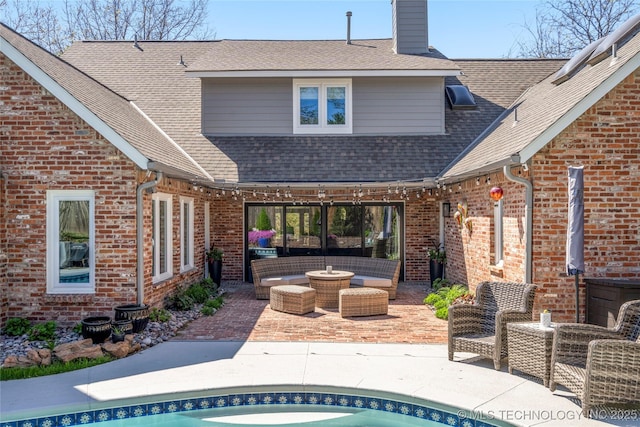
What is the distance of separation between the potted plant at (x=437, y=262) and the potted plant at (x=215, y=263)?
5.64 metres

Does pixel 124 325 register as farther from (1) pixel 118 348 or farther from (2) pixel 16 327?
(2) pixel 16 327

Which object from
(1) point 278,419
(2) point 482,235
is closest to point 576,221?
(2) point 482,235

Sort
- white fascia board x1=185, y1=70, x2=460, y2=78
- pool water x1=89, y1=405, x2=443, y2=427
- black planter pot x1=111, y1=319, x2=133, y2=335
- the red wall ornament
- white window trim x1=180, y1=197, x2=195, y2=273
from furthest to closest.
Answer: white fascia board x1=185, y1=70, x2=460, y2=78, white window trim x1=180, y1=197, x2=195, y2=273, the red wall ornament, black planter pot x1=111, y1=319, x2=133, y2=335, pool water x1=89, y1=405, x2=443, y2=427

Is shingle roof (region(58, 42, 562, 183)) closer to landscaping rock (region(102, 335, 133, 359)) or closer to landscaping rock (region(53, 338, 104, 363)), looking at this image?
landscaping rock (region(102, 335, 133, 359))

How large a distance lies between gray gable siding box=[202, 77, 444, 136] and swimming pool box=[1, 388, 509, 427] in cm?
956

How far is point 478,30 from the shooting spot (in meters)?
19.0

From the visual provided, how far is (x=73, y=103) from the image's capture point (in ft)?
28.1

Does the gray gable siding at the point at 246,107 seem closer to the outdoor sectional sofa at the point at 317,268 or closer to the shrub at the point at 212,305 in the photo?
the outdoor sectional sofa at the point at 317,268

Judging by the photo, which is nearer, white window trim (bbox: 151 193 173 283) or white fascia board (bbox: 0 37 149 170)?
white fascia board (bbox: 0 37 149 170)

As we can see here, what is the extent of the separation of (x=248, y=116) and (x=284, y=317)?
21.5ft

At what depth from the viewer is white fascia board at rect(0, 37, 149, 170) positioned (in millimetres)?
8484

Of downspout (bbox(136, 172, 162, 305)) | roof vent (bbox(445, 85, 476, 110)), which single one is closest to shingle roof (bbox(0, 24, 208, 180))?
downspout (bbox(136, 172, 162, 305))

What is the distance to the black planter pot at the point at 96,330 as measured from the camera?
7672mm

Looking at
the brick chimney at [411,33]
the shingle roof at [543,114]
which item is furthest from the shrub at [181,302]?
the brick chimney at [411,33]
